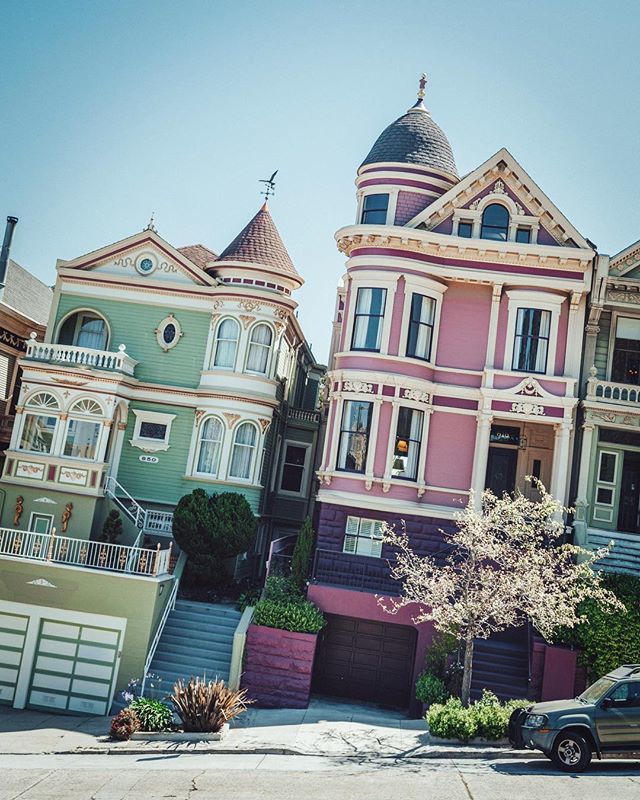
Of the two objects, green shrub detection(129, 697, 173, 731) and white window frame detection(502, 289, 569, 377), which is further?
white window frame detection(502, 289, 569, 377)

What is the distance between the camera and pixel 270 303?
90.6 feet

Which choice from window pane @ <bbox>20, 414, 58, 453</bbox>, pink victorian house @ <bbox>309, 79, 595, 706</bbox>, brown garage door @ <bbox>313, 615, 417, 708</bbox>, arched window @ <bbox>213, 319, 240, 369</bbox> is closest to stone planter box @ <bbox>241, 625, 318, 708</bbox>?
brown garage door @ <bbox>313, 615, 417, 708</bbox>

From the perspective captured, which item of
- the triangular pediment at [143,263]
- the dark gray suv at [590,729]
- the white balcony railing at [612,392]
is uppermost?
the triangular pediment at [143,263]

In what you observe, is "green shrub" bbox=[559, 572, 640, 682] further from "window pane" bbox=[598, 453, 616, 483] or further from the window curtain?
the window curtain

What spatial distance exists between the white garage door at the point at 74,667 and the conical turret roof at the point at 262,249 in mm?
12882

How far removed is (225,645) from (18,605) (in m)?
5.46

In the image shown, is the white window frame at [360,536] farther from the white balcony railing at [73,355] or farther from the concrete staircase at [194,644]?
the white balcony railing at [73,355]

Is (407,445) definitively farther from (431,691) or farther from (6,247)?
(6,247)

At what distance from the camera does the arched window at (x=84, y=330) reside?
28312 millimetres

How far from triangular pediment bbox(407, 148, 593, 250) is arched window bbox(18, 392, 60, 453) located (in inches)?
497

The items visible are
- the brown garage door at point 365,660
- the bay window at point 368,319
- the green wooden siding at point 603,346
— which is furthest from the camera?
the green wooden siding at point 603,346

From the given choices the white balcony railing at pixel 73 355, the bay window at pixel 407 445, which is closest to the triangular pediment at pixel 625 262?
the bay window at pixel 407 445

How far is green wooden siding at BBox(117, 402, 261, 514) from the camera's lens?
88.2 feet

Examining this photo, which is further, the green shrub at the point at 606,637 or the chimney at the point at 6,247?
the chimney at the point at 6,247
